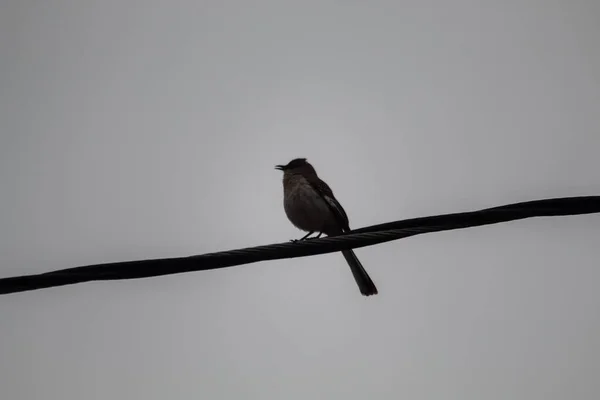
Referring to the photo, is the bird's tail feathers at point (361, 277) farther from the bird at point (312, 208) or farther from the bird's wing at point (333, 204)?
the bird's wing at point (333, 204)

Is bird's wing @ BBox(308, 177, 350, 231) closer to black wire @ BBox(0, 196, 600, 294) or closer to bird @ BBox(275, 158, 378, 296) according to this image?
bird @ BBox(275, 158, 378, 296)

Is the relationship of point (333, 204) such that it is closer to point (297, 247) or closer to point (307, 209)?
point (307, 209)

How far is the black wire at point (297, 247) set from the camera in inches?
128

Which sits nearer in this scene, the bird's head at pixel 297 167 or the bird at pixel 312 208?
the bird at pixel 312 208

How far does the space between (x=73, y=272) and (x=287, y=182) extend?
4.62 m

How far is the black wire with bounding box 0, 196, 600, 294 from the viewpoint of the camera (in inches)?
128

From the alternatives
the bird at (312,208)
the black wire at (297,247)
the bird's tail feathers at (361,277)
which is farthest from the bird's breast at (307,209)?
the black wire at (297,247)

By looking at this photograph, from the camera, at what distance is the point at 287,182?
7734 mm

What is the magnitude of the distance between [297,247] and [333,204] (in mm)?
3789

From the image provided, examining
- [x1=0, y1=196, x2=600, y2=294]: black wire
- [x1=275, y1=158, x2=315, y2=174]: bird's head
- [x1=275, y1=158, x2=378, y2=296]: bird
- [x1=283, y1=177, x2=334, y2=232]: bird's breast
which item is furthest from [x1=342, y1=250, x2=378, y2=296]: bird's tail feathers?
[x1=0, y1=196, x2=600, y2=294]: black wire

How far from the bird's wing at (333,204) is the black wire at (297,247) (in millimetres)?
3684

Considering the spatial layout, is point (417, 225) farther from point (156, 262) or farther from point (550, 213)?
point (156, 262)

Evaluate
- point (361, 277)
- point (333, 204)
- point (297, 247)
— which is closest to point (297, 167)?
point (333, 204)

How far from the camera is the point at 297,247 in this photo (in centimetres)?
361
